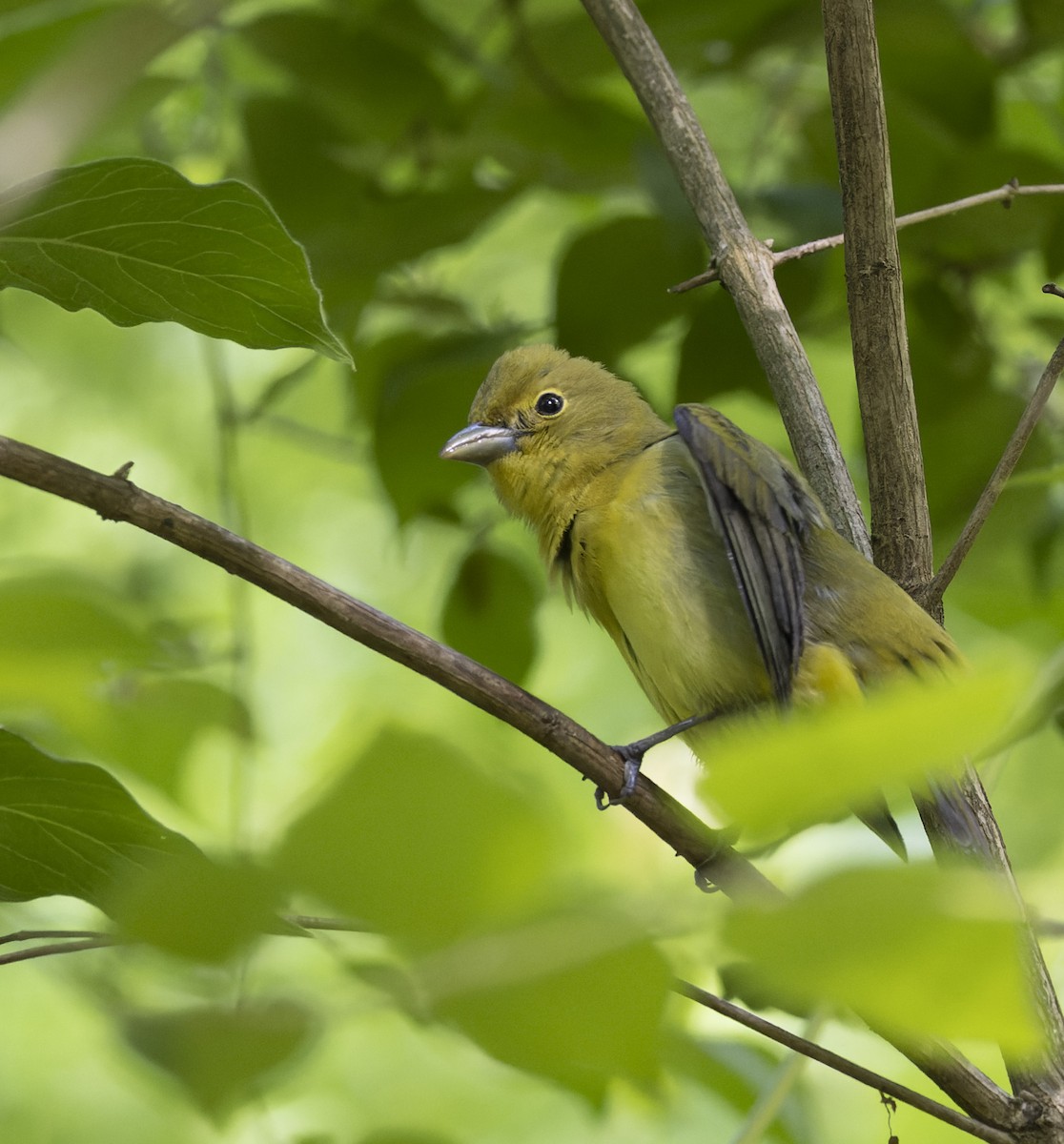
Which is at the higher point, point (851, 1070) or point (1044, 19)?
point (1044, 19)

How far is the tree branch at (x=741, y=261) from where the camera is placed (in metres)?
1.82

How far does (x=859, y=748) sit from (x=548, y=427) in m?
2.38

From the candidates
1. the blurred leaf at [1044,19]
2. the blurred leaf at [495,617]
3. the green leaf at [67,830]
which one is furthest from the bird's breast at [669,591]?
the green leaf at [67,830]

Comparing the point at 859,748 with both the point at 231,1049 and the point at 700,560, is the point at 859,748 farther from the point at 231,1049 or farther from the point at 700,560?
the point at 700,560

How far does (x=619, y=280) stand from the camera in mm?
2396

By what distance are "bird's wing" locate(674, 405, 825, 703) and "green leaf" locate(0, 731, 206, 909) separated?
1209 mm

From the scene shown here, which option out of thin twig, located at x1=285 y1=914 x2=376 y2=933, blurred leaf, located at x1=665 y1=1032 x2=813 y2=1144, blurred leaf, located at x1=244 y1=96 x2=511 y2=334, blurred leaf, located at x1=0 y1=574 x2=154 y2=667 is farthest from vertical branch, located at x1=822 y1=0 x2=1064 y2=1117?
thin twig, located at x1=285 y1=914 x2=376 y2=933

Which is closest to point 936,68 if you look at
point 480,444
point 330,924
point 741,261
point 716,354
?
point 716,354

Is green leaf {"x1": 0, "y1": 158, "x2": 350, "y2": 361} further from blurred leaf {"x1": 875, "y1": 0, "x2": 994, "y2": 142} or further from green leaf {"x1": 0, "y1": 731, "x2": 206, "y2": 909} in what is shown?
blurred leaf {"x1": 875, "y1": 0, "x2": 994, "y2": 142}

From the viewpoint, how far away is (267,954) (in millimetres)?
729

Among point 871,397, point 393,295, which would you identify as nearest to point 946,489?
point 871,397

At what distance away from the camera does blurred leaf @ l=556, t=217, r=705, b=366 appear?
2.39 m

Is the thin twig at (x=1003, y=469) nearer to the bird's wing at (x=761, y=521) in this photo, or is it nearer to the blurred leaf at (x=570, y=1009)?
the bird's wing at (x=761, y=521)

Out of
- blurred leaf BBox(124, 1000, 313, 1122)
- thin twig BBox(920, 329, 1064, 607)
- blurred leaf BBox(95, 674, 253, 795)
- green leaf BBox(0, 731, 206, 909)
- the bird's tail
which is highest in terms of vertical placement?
thin twig BBox(920, 329, 1064, 607)
